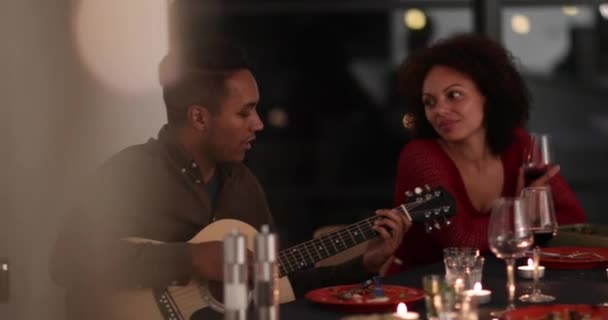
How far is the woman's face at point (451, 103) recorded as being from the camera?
3.47 meters

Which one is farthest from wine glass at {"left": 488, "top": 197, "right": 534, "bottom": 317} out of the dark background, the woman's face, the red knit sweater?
the dark background

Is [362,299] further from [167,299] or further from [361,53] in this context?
[361,53]

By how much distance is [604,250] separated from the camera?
2916 mm

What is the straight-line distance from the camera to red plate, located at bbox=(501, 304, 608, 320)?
2.03m

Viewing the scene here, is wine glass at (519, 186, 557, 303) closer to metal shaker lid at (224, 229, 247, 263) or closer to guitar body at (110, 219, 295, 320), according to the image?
guitar body at (110, 219, 295, 320)

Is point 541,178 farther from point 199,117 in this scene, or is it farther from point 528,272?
point 199,117

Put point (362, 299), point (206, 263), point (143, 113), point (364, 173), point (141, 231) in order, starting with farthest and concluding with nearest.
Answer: point (364, 173)
point (143, 113)
point (141, 231)
point (206, 263)
point (362, 299)

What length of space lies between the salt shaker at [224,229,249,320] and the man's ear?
159 centimetres


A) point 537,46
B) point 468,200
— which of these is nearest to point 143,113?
point 468,200

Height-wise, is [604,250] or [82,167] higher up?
[82,167]

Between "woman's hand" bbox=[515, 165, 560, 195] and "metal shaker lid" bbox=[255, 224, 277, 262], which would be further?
"woman's hand" bbox=[515, 165, 560, 195]

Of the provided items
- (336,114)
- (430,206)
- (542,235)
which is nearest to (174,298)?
(430,206)

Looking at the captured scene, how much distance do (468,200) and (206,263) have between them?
3.23ft

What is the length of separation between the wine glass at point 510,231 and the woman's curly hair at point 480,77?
1.42 m
